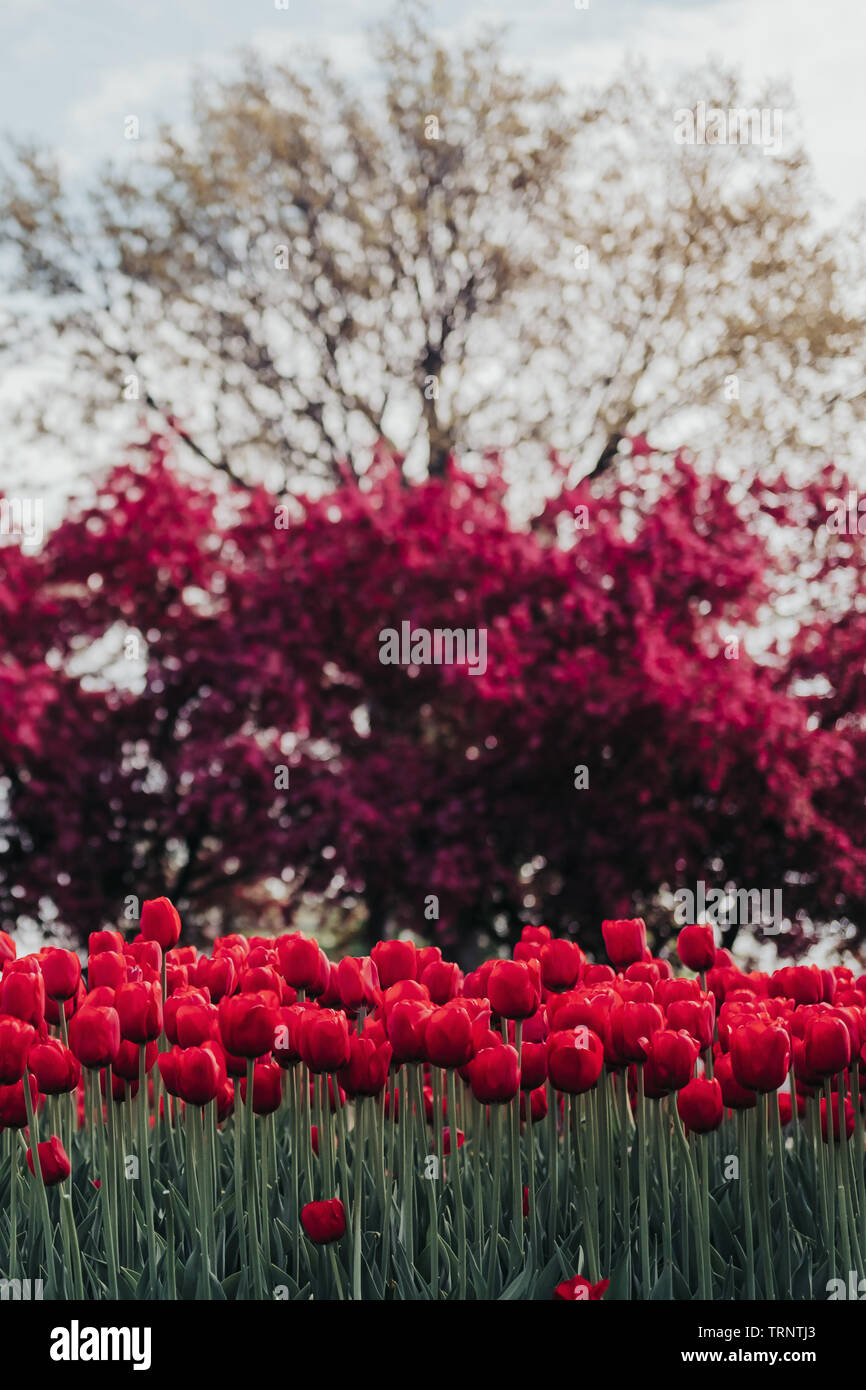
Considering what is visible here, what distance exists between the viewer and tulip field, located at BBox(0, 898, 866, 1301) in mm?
2139

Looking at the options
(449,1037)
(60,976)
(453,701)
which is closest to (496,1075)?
(449,1037)

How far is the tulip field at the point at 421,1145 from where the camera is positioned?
2.14 metres

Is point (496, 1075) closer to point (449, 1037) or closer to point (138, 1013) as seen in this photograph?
point (449, 1037)

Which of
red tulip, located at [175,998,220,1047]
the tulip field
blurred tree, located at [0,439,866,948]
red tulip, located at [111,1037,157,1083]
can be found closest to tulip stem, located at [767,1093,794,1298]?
the tulip field

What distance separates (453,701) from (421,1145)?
194 inches

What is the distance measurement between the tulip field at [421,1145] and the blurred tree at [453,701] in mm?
4135

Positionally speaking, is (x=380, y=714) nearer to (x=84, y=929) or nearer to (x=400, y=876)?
(x=400, y=876)

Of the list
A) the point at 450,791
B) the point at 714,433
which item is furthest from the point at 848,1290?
the point at 714,433

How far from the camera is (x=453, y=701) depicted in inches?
286

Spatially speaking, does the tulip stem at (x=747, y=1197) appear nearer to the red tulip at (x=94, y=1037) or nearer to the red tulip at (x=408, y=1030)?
the red tulip at (x=408, y=1030)

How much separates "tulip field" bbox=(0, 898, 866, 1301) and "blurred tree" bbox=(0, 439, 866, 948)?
4135 mm

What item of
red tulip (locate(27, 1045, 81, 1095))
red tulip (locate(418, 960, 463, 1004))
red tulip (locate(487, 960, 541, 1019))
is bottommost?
red tulip (locate(27, 1045, 81, 1095))

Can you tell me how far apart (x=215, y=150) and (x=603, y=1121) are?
11349 mm

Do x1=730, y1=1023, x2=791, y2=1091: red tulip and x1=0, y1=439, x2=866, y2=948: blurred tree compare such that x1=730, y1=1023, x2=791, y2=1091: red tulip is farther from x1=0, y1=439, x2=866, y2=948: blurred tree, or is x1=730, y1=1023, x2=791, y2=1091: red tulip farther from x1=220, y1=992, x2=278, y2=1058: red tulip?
x1=0, y1=439, x2=866, y2=948: blurred tree
